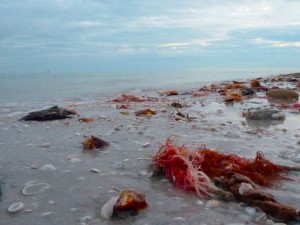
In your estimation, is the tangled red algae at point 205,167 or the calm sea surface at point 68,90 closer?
the tangled red algae at point 205,167

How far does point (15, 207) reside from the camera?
12.2ft

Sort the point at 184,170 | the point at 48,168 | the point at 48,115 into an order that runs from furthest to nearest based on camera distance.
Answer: the point at 48,115 → the point at 48,168 → the point at 184,170

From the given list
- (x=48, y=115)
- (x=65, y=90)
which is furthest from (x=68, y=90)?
(x=48, y=115)

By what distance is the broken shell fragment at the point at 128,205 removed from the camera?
3.53 metres

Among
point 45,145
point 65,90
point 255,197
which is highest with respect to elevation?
point 255,197

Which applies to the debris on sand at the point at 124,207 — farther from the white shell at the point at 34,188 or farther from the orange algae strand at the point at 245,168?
the orange algae strand at the point at 245,168

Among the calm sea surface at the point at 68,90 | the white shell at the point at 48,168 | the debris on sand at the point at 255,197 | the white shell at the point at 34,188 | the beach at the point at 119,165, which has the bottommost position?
the calm sea surface at the point at 68,90

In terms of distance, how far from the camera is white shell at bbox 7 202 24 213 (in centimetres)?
366

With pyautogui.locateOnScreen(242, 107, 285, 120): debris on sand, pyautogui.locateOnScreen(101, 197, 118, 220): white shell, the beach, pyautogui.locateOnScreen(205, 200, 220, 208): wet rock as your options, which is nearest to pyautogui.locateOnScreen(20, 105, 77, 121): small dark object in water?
the beach

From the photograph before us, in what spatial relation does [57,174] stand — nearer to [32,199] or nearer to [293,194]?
[32,199]

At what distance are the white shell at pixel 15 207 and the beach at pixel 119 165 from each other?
0.18 feet

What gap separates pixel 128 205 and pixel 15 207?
3.92 feet

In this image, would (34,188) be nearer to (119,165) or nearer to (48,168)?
(48,168)

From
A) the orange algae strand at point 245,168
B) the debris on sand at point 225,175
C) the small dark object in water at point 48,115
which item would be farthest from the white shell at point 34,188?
the small dark object in water at point 48,115
